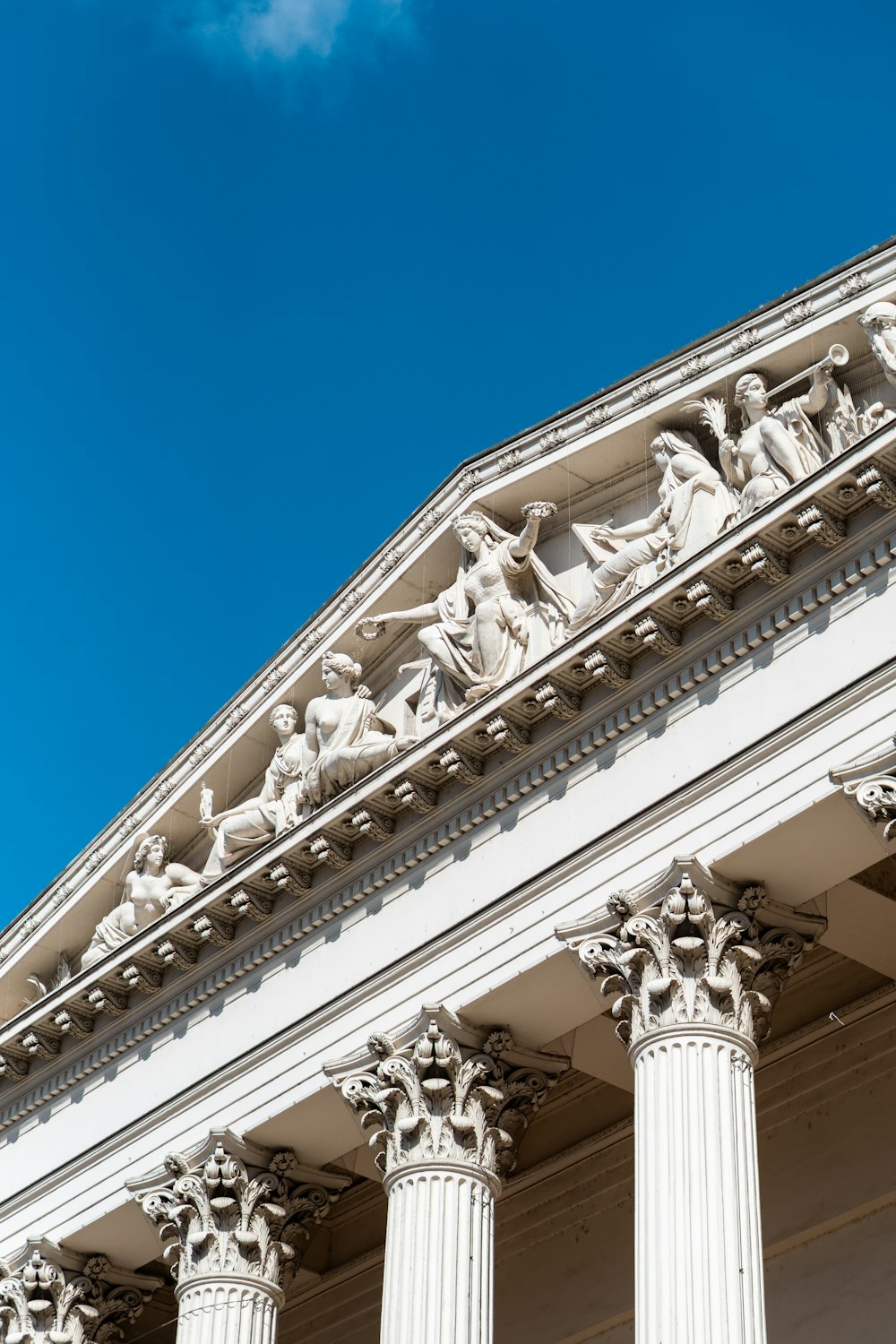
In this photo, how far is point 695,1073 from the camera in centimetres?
2005

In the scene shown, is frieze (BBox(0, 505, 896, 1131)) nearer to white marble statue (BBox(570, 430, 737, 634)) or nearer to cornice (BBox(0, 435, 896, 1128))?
cornice (BBox(0, 435, 896, 1128))

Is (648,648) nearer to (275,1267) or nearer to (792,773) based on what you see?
(792,773)

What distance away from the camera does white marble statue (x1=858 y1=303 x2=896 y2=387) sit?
2103 cm

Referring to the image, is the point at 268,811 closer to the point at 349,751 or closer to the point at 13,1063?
the point at 349,751

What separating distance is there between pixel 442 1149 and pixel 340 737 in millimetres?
4837

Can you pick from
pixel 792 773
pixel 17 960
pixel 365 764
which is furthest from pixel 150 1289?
pixel 792 773

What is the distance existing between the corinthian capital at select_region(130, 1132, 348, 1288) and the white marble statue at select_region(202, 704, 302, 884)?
3001 mm

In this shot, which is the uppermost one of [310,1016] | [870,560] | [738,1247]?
[870,560]

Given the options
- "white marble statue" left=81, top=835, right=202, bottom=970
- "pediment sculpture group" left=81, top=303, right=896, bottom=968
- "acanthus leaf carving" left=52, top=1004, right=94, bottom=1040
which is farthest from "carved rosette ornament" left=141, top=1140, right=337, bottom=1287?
"white marble statue" left=81, top=835, right=202, bottom=970

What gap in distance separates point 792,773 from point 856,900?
7.53ft

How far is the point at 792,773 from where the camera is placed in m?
20.5

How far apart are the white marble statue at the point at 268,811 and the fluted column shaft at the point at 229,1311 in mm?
4175

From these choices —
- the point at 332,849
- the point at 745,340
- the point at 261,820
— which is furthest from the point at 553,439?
the point at 261,820

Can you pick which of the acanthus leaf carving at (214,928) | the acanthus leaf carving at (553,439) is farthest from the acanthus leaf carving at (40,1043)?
the acanthus leaf carving at (553,439)
